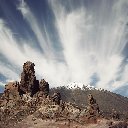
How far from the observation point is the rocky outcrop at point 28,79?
8212 centimetres

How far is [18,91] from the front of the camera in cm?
7794

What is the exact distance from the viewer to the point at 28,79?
83.5 metres

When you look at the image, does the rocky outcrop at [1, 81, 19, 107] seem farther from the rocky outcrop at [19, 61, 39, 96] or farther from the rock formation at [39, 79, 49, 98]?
the rock formation at [39, 79, 49, 98]

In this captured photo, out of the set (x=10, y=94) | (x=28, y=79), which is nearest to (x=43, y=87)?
(x=28, y=79)

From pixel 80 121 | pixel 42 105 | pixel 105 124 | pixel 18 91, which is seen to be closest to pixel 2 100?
pixel 18 91

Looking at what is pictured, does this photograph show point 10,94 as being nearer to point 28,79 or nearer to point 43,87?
point 28,79

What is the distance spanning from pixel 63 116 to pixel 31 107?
926 cm

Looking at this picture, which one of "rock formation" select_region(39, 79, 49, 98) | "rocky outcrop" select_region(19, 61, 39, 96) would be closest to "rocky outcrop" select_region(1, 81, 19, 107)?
"rocky outcrop" select_region(19, 61, 39, 96)

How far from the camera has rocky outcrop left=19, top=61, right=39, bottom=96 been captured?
3233 inches

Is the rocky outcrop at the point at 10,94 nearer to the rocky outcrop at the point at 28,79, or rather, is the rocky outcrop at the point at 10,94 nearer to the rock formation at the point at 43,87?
the rocky outcrop at the point at 28,79

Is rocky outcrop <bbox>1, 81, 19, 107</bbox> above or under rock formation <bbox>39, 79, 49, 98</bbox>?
under

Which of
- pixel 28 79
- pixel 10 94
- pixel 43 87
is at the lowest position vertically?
pixel 10 94

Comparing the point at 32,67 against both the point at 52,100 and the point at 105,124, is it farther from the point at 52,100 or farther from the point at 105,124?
the point at 105,124

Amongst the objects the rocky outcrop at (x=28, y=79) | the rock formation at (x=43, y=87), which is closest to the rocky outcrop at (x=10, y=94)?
the rocky outcrop at (x=28, y=79)
